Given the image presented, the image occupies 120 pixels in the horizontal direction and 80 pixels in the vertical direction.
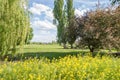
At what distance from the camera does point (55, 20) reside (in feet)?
204

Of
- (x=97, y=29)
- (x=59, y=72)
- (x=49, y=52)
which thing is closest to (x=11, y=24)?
(x=59, y=72)

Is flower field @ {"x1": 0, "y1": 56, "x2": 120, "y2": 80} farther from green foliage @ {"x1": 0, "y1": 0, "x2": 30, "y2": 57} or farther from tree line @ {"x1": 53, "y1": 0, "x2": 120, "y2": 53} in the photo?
tree line @ {"x1": 53, "y1": 0, "x2": 120, "y2": 53}

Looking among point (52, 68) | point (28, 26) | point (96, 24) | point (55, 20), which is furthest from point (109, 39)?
point (55, 20)

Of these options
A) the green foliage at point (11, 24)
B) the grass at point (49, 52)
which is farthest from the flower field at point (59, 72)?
the grass at point (49, 52)

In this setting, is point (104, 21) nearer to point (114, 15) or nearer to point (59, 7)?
point (114, 15)

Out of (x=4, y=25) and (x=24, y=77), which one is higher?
(x=4, y=25)

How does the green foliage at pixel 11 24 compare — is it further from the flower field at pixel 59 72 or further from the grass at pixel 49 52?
the grass at pixel 49 52

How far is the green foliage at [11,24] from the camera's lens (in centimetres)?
1549

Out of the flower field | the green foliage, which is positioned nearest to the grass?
the green foliage

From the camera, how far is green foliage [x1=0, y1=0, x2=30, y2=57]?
1549 cm

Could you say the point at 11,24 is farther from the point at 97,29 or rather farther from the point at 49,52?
the point at 49,52

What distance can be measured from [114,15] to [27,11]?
14.9 meters

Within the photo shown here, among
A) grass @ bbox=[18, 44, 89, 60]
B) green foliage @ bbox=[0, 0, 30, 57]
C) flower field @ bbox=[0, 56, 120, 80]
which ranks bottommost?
flower field @ bbox=[0, 56, 120, 80]

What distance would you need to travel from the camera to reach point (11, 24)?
51.1 feet
